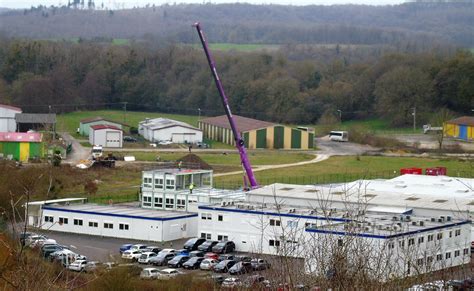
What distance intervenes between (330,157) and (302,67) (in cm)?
1245

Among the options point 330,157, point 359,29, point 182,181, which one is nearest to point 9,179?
point 182,181

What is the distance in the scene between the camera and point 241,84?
29.5 meters

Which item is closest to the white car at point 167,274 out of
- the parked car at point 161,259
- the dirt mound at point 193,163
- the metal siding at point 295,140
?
the parked car at point 161,259

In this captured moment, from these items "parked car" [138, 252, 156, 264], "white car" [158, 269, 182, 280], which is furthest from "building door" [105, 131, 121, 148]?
"white car" [158, 269, 182, 280]

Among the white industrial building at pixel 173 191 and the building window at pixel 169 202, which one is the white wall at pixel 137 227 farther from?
the building window at pixel 169 202

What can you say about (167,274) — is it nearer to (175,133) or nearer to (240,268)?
(240,268)

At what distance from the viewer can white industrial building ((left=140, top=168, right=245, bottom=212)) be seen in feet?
44.2

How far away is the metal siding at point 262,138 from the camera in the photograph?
22281 millimetres

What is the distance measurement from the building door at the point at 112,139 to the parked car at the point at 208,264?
458 inches

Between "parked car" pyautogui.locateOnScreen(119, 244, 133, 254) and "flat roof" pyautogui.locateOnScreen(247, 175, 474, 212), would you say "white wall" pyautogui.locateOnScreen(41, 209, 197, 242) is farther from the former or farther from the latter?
"flat roof" pyautogui.locateOnScreen(247, 175, 474, 212)

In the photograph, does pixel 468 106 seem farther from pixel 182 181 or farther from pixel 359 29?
pixel 359 29

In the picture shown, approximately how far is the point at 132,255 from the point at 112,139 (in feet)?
36.6

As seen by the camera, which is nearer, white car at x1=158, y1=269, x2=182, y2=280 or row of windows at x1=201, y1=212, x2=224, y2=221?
white car at x1=158, y1=269, x2=182, y2=280

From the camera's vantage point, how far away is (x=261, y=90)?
28750 mm
